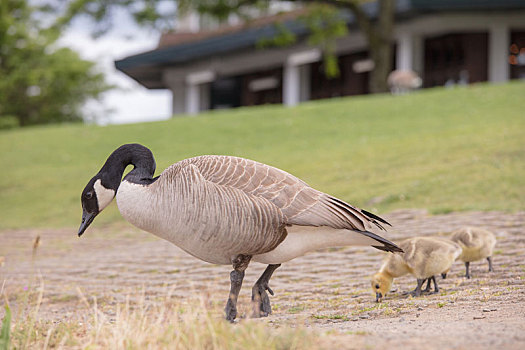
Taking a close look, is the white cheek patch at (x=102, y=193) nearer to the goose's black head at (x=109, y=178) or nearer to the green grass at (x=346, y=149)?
the goose's black head at (x=109, y=178)

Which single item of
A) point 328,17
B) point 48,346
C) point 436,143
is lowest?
point 48,346

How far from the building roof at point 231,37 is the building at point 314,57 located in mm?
49

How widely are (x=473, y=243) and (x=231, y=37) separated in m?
30.1

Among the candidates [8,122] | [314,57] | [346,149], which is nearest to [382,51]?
[314,57]

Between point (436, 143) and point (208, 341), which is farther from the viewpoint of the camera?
point (436, 143)

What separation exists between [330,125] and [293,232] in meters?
15.1

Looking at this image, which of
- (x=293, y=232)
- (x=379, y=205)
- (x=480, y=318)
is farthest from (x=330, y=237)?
(x=379, y=205)

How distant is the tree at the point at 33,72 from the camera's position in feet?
137

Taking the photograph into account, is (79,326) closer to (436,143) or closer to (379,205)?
(379,205)

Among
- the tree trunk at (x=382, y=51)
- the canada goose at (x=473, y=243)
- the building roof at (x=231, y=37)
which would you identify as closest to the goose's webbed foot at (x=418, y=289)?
the canada goose at (x=473, y=243)

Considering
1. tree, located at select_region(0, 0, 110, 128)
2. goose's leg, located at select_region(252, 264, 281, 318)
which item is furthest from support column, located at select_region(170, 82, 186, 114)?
goose's leg, located at select_region(252, 264, 281, 318)

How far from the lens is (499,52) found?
32.0 metres

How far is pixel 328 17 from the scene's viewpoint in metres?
28.3

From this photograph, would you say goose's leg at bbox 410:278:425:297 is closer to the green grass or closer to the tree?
the green grass
